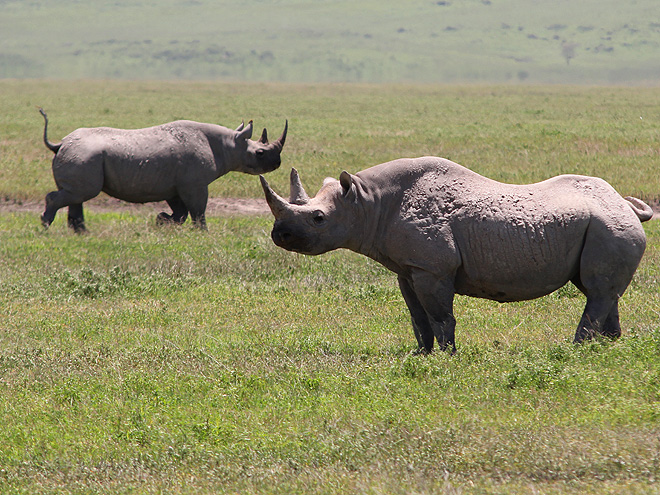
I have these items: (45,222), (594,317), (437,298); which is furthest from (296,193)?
(45,222)

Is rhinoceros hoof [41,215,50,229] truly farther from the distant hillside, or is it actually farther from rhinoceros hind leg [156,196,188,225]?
the distant hillside

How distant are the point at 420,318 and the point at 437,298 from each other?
1.66 feet

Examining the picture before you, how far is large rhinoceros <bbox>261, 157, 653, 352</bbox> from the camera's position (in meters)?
7.23

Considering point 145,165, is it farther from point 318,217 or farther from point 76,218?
point 318,217

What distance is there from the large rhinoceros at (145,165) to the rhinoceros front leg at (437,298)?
26.0 feet

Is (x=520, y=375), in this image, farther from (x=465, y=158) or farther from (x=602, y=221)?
(x=465, y=158)

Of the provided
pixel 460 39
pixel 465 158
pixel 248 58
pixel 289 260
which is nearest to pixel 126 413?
pixel 289 260

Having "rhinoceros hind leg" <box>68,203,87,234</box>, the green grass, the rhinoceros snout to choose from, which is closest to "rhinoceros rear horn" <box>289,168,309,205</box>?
the rhinoceros snout

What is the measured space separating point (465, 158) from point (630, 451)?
62.0ft

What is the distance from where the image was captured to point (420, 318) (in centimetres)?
774

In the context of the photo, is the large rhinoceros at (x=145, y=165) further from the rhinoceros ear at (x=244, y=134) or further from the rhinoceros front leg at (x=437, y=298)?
the rhinoceros front leg at (x=437, y=298)

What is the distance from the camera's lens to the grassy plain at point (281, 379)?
521 centimetres

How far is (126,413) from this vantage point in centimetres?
Result: 639

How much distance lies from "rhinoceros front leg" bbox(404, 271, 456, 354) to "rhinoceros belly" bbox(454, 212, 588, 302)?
27cm
